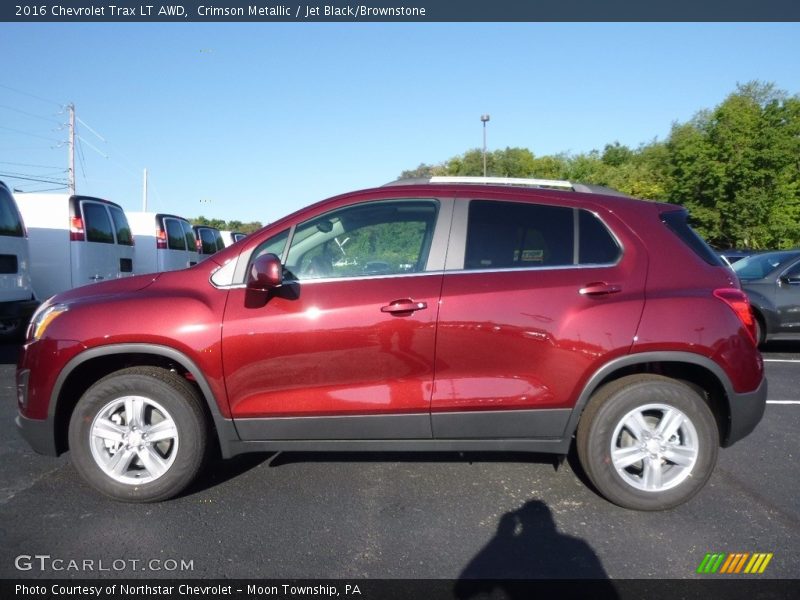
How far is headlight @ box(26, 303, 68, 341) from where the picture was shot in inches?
139

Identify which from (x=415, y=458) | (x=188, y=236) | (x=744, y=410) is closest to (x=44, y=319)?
(x=415, y=458)

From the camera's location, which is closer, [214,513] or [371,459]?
[214,513]

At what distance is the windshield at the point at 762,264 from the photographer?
28.8 feet

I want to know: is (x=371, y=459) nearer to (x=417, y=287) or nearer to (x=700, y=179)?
(x=417, y=287)

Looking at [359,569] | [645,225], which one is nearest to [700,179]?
[645,225]

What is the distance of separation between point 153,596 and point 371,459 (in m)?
1.85

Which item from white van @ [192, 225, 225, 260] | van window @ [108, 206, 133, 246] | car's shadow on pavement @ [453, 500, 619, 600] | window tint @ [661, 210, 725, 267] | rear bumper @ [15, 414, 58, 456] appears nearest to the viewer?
car's shadow on pavement @ [453, 500, 619, 600]

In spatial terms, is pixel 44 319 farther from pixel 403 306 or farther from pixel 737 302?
pixel 737 302

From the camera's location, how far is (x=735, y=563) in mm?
2939

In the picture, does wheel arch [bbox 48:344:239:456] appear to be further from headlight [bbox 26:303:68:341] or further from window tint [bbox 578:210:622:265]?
window tint [bbox 578:210:622:265]

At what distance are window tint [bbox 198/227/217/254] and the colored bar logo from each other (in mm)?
17997

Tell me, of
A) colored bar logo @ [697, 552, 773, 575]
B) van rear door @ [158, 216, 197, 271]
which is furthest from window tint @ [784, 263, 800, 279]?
van rear door @ [158, 216, 197, 271]

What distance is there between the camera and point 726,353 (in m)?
3.40

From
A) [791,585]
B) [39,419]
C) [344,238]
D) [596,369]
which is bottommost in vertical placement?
[791,585]
